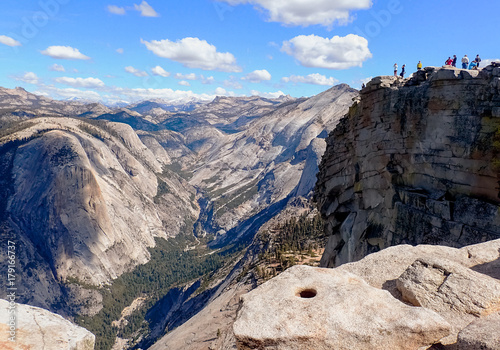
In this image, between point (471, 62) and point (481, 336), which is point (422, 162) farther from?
point (481, 336)

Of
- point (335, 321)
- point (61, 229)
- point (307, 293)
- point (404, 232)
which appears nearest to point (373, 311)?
point (335, 321)

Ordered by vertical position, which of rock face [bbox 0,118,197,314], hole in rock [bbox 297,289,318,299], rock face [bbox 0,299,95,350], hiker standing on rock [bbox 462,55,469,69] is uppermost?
hiker standing on rock [bbox 462,55,469,69]

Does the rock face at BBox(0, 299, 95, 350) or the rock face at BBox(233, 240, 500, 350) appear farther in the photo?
the rock face at BBox(233, 240, 500, 350)

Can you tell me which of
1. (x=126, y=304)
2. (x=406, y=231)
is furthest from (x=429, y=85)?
(x=126, y=304)

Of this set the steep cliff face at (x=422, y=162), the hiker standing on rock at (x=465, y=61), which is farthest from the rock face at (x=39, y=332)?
the hiker standing on rock at (x=465, y=61)

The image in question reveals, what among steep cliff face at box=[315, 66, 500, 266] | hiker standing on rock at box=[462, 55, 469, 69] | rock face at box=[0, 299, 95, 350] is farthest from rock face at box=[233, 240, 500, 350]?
hiker standing on rock at box=[462, 55, 469, 69]

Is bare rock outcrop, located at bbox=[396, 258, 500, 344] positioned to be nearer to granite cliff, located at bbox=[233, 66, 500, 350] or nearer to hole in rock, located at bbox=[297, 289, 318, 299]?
granite cliff, located at bbox=[233, 66, 500, 350]

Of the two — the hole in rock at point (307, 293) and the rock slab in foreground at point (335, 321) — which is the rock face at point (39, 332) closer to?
the rock slab in foreground at point (335, 321)
